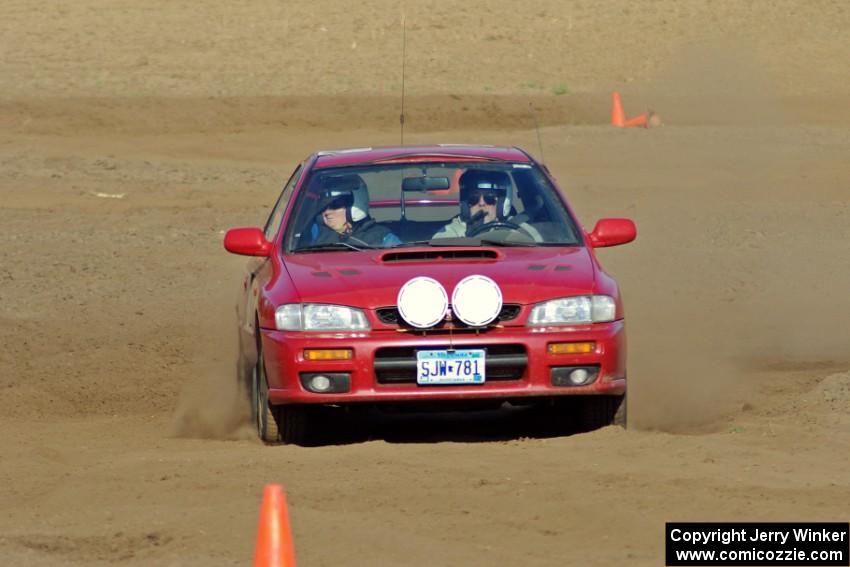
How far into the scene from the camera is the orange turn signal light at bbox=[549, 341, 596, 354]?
8.27 metres

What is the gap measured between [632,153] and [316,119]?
7.08m

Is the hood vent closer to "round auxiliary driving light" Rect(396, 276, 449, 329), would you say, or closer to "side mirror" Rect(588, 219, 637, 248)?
"round auxiliary driving light" Rect(396, 276, 449, 329)

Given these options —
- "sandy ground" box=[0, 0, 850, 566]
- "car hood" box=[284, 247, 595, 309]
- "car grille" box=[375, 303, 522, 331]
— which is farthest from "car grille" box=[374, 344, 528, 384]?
"sandy ground" box=[0, 0, 850, 566]

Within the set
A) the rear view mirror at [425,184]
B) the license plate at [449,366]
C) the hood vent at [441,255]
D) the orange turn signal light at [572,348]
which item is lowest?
the license plate at [449,366]

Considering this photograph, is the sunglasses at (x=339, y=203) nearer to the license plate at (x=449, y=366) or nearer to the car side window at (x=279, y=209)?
the car side window at (x=279, y=209)

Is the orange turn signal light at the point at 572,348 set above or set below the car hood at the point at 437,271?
below

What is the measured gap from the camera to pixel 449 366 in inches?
323

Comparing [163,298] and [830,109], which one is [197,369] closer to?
[163,298]

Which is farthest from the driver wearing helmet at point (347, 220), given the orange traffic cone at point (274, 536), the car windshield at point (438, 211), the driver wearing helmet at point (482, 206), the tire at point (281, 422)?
the orange traffic cone at point (274, 536)

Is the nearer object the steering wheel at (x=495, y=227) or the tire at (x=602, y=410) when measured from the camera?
the tire at (x=602, y=410)

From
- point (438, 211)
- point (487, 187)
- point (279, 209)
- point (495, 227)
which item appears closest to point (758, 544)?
point (495, 227)

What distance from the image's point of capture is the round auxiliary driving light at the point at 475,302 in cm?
815

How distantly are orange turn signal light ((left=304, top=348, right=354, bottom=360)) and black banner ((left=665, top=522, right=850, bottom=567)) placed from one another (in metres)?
2.21

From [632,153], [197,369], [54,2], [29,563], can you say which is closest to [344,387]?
[29,563]
